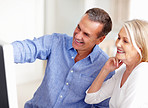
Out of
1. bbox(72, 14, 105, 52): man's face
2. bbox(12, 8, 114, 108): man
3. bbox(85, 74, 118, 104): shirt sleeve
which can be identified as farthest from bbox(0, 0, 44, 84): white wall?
bbox(85, 74, 118, 104): shirt sleeve

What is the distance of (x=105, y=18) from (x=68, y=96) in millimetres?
508

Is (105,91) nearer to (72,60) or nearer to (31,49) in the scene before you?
(72,60)

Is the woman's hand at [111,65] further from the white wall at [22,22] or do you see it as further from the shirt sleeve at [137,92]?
the white wall at [22,22]

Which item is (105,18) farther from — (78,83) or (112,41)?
(112,41)

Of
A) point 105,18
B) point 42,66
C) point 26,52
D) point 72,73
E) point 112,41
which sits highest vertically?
point 105,18

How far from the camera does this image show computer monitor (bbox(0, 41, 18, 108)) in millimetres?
706

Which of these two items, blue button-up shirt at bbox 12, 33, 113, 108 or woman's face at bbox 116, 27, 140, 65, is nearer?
woman's face at bbox 116, 27, 140, 65

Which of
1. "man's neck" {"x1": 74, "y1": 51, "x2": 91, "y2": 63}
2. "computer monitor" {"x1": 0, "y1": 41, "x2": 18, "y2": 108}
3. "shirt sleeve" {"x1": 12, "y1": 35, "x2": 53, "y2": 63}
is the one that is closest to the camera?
"computer monitor" {"x1": 0, "y1": 41, "x2": 18, "y2": 108}

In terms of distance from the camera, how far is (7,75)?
0.72 m

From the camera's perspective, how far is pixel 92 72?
1.36 metres

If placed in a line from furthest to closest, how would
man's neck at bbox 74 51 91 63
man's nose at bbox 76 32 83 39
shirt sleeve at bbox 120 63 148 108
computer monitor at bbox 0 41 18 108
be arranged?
1. man's neck at bbox 74 51 91 63
2. man's nose at bbox 76 32 83 39
3. shirt sleeve at bbox 120 63 148 108
4. computer monitor at bbox 0 41 18 108

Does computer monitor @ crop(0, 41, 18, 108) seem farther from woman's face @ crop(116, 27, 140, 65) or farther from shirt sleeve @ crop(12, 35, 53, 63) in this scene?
woman's face @ crop(116, 27, 140, 65)

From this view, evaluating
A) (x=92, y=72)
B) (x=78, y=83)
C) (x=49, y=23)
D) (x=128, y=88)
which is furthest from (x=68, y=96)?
(x=49, y=23)

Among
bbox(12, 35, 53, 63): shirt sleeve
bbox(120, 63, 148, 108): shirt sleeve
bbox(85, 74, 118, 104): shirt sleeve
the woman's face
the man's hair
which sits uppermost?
the man's hair
